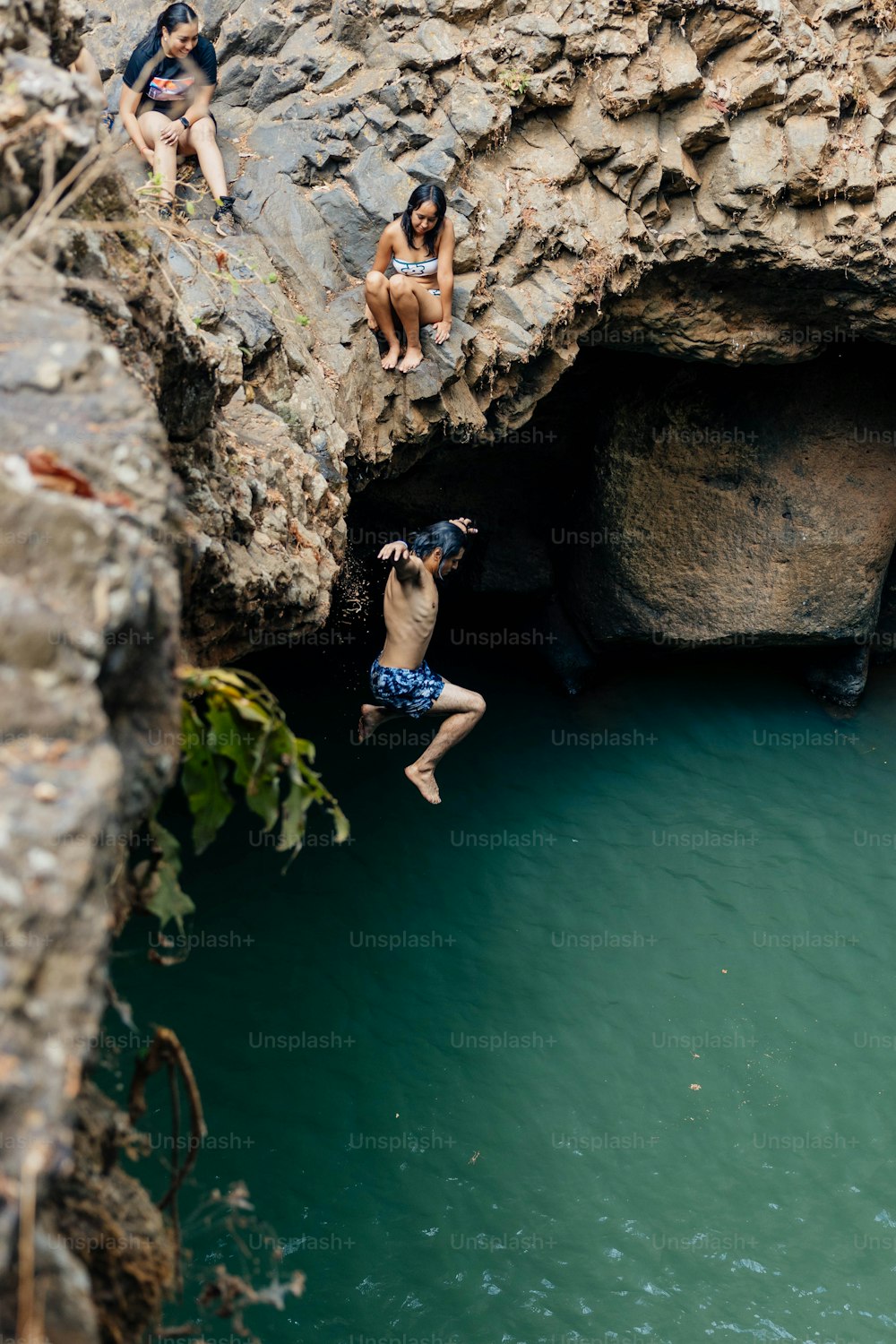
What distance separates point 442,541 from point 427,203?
172cm

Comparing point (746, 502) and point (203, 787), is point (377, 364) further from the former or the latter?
point (203, 787)

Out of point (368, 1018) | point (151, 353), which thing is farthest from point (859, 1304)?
point (151, 353)

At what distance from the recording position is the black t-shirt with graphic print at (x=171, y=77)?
18.9ft

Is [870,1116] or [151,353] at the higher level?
[151,353]

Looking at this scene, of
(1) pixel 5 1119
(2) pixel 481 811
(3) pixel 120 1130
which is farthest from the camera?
(2) pixel 481 811

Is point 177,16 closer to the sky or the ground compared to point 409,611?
closer to the sky

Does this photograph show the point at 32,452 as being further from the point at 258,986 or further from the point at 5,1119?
the point at 258,986

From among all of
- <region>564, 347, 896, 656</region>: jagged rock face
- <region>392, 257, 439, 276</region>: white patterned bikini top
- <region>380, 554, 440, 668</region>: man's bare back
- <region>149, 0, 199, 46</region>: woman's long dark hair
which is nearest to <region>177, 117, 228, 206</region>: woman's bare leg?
<region>149, 0, 199, 46</region>: woman's long dark hair

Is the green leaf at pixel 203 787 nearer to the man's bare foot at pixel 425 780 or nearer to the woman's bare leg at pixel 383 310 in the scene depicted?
the man's bare foot at pixel 425 780

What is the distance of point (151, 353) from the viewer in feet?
12.4

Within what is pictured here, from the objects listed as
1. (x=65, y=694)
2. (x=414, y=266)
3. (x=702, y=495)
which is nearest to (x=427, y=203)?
(x=414, y=266)

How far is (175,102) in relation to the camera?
585 centimetres

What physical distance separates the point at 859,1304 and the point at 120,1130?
3.92 m

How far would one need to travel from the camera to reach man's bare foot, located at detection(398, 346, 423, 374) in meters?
6.05
